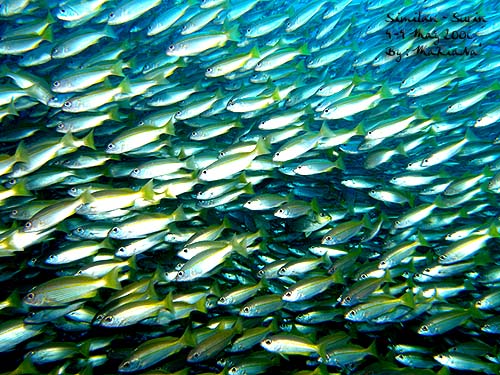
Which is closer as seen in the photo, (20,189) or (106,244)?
(20,189)

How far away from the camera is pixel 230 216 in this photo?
21.2 feet

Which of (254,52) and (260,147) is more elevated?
(254,52)

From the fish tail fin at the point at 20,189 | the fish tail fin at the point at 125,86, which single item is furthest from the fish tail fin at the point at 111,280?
the fish tail fin at the point at 125,86

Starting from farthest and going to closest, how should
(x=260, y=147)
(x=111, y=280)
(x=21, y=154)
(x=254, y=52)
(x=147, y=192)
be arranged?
(x=254, y=52), (x=260, y=147), (x=147, y=192), (x=21, y=154), (x=111, y=280)

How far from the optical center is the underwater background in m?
4.49

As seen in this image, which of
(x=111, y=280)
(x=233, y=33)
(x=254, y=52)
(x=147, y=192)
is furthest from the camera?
(x=254, y=52)

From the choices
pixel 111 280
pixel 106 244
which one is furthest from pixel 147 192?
pixel 111 280

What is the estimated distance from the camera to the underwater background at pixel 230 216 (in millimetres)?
4488

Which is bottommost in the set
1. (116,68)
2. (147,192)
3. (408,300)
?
(408,300)

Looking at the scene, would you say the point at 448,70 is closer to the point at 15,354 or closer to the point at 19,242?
the point at 19,242

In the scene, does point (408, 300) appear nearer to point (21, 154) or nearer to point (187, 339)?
point (187, 339)

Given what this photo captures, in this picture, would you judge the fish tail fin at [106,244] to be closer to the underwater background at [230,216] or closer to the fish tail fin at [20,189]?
the underwater background at [230,216]

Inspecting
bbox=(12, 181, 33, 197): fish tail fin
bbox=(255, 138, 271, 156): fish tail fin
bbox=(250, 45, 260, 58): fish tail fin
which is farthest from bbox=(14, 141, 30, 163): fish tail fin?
bbox=(250, 45, 260, 58): fish tail fin

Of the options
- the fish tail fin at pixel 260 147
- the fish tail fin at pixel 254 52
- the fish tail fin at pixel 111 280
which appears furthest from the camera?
the fish tail fin at pixel 254 52
